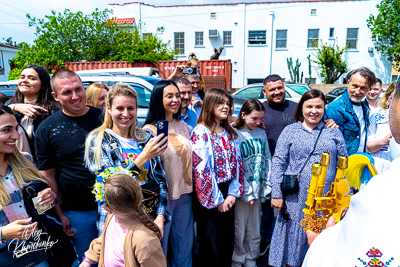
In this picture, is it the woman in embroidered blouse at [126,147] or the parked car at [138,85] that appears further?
the parked car at [138,85]

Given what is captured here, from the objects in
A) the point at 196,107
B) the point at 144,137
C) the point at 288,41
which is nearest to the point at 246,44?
the point at 288,41

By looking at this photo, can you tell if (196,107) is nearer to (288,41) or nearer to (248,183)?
(248,183)

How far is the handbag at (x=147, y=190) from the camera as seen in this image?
2014mm

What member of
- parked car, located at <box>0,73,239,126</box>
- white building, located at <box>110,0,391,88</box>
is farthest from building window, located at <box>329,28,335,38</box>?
parked car, located at <box>0,73,239,126</box>

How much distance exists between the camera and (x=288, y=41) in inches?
830

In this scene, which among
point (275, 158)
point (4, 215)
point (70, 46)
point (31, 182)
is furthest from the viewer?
point (70, 46)

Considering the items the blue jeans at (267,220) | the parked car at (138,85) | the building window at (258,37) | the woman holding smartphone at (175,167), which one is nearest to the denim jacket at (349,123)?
the blue jeans at (267,220)

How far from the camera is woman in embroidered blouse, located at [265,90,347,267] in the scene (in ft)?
8.45

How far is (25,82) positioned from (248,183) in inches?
103

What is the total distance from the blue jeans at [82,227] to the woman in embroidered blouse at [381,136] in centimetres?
288

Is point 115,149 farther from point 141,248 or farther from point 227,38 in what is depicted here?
point 227,38

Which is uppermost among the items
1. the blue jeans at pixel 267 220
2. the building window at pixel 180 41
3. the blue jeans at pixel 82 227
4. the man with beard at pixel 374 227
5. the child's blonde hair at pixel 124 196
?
the building window at pixel 180 41

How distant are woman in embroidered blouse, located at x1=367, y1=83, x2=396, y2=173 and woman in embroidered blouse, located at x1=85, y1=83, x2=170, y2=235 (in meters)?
2.33
